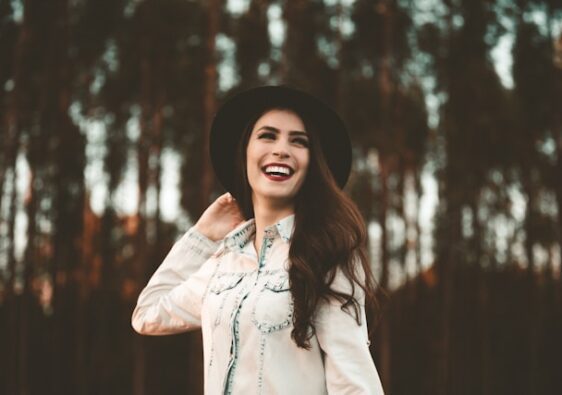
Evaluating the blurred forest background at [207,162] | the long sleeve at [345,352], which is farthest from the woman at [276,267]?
the blurred forest background at [207,162]

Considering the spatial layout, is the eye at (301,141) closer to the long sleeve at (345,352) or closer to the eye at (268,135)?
the eye at (268,135)

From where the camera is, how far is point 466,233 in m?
16.7

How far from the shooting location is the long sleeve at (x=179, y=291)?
7.13 feet

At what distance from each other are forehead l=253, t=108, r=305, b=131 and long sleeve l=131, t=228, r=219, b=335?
578 mm

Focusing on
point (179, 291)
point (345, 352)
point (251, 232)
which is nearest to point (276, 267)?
point (251, 232)

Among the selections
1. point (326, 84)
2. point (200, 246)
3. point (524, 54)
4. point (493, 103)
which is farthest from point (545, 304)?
point (200, 246)

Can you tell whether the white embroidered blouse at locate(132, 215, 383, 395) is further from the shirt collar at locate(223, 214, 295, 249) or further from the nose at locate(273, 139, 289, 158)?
the nose at locate(273, 139, 289, 158)

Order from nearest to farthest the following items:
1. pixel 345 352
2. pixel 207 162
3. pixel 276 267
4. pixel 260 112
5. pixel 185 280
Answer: pixel 345 352 < pixel 276 267 < pixel 260 112 < pixel 185 280 < pixel 207 162

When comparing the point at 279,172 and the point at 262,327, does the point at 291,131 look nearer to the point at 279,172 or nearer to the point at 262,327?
the point at 279,172

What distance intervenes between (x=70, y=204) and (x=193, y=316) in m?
13.0

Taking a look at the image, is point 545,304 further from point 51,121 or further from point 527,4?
point 51,121

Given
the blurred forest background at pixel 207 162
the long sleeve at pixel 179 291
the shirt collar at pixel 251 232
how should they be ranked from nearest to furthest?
the shirt collar at pixel 251 232 → the long sleeve at pixel 179 291 → the blurred forest background at pixel 207 162

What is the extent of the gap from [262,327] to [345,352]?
0.28m

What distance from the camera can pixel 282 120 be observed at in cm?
205
